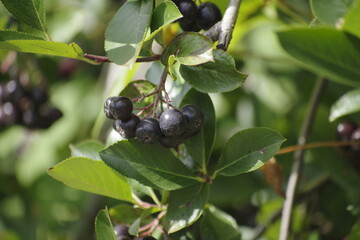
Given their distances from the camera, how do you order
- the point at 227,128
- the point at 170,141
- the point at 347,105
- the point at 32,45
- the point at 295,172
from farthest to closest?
the point at 227,128, the point at 295,172, the point at 347,105, the point at 170,141, the point at 32,45

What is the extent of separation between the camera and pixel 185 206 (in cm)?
104

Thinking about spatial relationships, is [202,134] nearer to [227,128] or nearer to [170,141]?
[170,141]

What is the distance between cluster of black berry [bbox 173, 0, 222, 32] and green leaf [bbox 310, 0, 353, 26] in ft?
0.98

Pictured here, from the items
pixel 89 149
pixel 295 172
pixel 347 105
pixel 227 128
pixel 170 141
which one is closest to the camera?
pixel 170 141

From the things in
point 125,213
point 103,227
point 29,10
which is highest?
point 29,10

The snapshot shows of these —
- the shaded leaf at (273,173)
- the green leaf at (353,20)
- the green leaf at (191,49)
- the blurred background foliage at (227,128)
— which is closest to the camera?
the green leaf at (191,49)

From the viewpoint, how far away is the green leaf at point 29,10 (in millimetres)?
1011

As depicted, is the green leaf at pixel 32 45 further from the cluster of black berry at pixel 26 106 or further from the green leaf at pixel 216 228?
the cluster of black berry at pixel 26 106

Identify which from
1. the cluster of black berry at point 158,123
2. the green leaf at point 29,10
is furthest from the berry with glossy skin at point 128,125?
the green leaf at point 29,10

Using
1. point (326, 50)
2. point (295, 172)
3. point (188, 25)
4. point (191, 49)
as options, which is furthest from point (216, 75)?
point (295, 172)

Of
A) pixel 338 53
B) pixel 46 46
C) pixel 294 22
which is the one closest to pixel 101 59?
pixel 46 46

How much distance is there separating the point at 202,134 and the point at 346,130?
53cm

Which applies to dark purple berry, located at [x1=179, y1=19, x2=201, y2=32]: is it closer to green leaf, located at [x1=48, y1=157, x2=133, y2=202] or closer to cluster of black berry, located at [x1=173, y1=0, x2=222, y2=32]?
cluster of black berry, located at [x1=173, y1=0, x2=222, y2=32]

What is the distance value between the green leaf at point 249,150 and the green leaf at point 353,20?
353 millimetres
